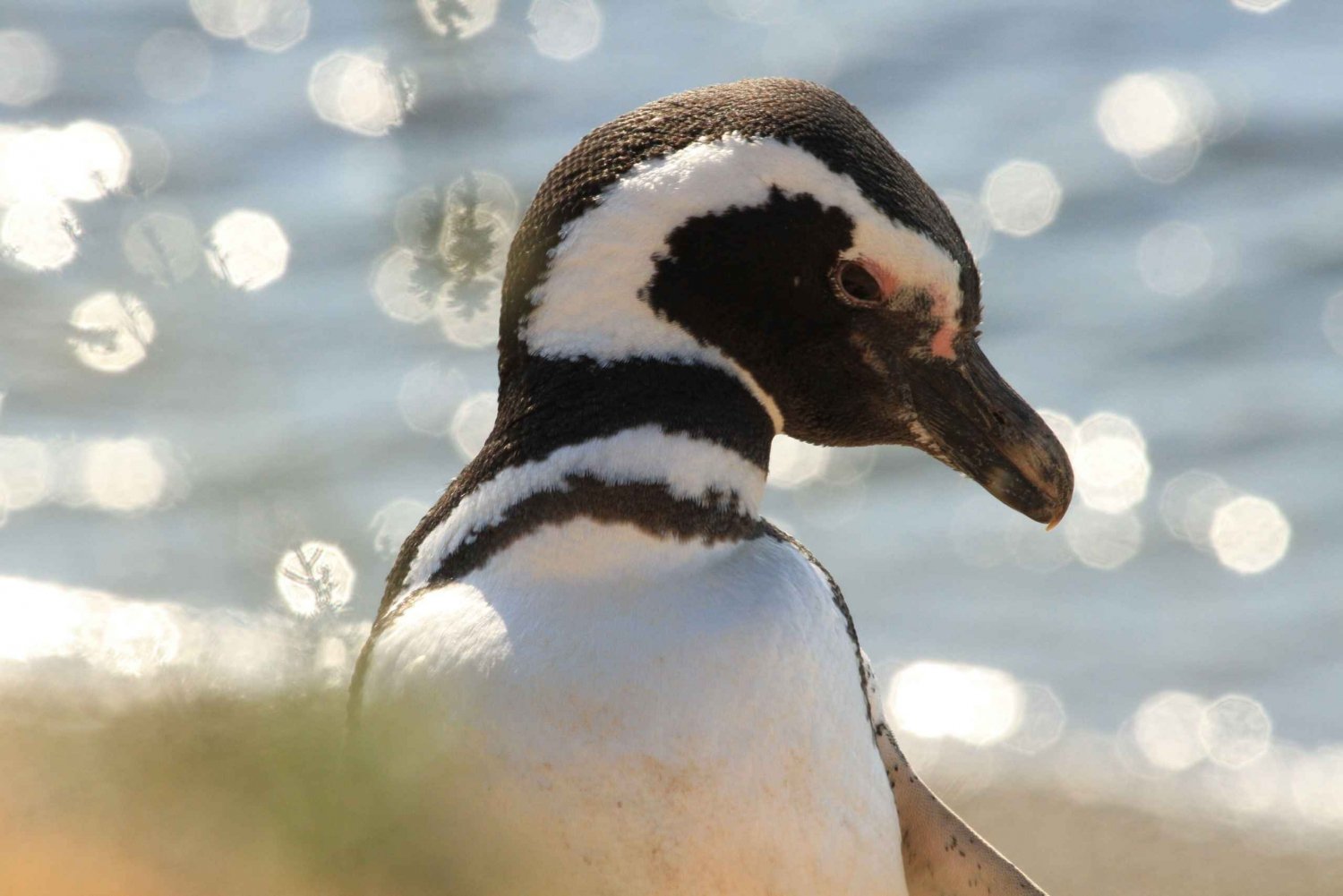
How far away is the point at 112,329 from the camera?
307cm

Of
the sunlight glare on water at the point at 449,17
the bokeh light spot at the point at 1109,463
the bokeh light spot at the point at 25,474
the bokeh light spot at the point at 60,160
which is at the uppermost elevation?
the bokeh light spot at the point at 60,160

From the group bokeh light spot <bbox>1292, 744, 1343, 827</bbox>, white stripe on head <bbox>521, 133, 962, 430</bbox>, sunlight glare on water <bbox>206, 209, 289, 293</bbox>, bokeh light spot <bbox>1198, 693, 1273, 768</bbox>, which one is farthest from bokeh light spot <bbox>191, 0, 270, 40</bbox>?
white stripe on head <bbox>521, 133, 962, 430</bbox>

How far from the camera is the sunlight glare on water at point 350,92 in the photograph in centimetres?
878

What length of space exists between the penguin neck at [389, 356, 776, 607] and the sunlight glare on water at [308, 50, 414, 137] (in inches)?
232

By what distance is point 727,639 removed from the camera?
8.16ft

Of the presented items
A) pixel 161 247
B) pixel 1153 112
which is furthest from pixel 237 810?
pixel 1153 112

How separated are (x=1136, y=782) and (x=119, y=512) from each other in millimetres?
3930

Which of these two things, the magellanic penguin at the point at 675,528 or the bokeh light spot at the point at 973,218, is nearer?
the magellanic penguin at the point at 675,528

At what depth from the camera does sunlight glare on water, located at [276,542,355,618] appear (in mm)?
2842

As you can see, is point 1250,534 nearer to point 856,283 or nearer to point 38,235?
point 38,235

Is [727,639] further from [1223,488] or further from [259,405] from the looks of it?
[1223,488]

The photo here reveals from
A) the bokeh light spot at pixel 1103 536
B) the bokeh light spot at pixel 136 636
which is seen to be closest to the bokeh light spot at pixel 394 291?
the bokeh light spot at pixel 136 636

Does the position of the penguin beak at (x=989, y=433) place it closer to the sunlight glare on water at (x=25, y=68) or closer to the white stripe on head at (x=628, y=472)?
the white stripe on head at (x=628, y=472)

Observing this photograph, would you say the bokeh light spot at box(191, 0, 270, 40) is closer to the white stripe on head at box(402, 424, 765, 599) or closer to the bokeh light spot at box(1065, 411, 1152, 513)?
the bokeh light spot at box(1065, 411, 1152, 513)
